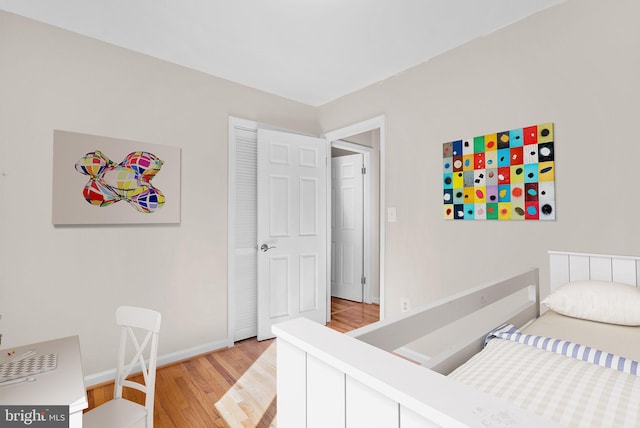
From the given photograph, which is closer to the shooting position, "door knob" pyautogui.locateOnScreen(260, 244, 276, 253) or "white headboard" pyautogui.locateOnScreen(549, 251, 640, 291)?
"white headboard" pyautogui.locateOnScreen(549, 251, 640, 291)

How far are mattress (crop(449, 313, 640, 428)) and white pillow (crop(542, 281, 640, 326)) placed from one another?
70cm

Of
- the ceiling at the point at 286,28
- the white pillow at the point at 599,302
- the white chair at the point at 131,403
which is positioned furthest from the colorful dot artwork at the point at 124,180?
the white pillow at the point at 599,302

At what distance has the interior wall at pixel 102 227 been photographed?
6.18 feet

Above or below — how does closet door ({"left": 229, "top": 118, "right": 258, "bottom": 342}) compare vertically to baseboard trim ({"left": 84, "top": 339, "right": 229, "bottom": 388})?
above

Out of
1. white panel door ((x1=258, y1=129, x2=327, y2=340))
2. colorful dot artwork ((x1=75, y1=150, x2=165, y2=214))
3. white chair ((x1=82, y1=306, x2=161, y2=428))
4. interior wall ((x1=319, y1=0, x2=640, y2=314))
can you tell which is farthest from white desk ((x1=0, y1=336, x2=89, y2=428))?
interior wall ((x1=319, y1=0, x2=640, y2=314))

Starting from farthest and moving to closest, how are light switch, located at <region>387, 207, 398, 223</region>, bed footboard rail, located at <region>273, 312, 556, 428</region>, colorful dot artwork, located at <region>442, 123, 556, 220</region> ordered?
light switch, located at <region>387, 207, 398, 223</region> < colorful dot artwork, located at <region>442, 123, 556, 220</region> < bed footboard rail, located at <region>273, 312, 556, 428</region>

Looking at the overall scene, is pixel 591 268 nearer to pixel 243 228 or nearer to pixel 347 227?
pixel 243 228

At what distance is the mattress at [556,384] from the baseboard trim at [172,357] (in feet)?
7.66

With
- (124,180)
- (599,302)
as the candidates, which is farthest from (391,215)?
(124,180)

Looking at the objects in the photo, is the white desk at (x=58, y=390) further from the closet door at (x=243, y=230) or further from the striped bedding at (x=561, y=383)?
the closet door at (x=243, y=230)

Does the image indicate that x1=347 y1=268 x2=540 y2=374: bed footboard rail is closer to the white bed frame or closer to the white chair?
the white bed frame

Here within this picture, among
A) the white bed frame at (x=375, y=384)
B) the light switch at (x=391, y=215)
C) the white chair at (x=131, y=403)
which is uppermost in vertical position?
the light switch at (x=391, y=215)

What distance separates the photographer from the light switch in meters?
2.70

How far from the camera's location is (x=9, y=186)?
186cm
